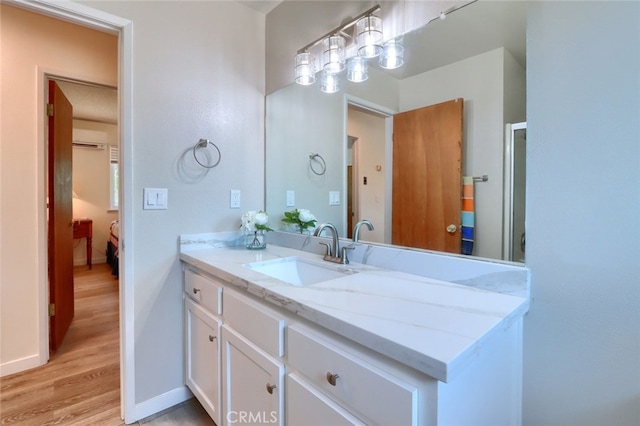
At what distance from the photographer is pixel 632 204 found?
2.57 feet

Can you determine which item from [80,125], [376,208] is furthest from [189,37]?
[80,125]

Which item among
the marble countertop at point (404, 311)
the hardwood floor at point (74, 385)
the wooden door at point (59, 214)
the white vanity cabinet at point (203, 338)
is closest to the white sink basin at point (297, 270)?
the marble countertop at point (404, 311)

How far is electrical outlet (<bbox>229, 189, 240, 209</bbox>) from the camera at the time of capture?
6.26ft

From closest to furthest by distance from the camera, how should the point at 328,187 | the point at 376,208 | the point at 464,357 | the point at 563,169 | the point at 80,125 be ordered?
the point at 464,357 < the point at 563,169 < the point at 376,208 < the point at 328,187 < the point at 80,125

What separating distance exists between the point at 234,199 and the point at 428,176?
3.93 feet

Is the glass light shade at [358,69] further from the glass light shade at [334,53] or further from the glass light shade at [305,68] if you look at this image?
the glass light shade at [305,68]

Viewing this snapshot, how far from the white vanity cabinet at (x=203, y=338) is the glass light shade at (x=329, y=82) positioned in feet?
4.05

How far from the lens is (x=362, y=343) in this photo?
2.33 ft

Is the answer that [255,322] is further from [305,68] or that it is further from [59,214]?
[59,214]

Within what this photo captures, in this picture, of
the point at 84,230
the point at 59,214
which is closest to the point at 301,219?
the point at 59,214

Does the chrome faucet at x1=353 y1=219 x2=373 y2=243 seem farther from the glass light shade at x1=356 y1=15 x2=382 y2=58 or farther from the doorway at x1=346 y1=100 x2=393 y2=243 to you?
the glass light shade at x1=356 y1=15 x2=382 y2=58

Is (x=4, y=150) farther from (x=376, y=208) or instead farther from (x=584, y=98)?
(x=584, y=98)

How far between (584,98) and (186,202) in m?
1.78

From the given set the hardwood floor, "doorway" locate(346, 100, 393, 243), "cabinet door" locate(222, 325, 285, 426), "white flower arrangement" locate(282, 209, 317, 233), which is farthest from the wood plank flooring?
"doorway" locate(346, 100, 393, 243)
